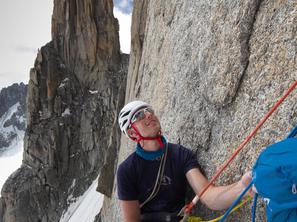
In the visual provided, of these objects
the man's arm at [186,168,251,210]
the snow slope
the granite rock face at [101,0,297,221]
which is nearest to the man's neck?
the man's arm at [186,168,251,210]

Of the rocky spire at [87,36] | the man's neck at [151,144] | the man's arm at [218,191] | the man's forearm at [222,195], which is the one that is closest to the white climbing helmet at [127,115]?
the man's neck at [151,144]

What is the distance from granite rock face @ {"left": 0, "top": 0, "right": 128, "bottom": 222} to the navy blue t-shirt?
160 feet

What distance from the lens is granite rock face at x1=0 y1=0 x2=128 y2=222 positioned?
Answer: 52.3 m

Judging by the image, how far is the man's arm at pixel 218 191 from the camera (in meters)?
3.40

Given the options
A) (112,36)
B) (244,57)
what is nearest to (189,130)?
(244,57)

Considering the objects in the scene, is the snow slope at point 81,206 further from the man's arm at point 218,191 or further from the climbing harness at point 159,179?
the man's arm at point 218,191

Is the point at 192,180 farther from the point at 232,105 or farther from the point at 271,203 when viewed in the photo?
the point at 271,203

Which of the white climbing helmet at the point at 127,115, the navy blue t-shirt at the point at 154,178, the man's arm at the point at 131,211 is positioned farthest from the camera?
the white climbing helmet at the point at 127,115

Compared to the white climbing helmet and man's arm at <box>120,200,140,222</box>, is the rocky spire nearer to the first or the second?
the white climbing helmet

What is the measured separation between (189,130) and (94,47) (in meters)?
51.8

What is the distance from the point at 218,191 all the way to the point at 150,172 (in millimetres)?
1103

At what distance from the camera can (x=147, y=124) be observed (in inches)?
185

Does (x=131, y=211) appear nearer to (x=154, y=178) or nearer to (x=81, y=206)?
(x=154, y=178)

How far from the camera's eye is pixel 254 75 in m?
4.04
